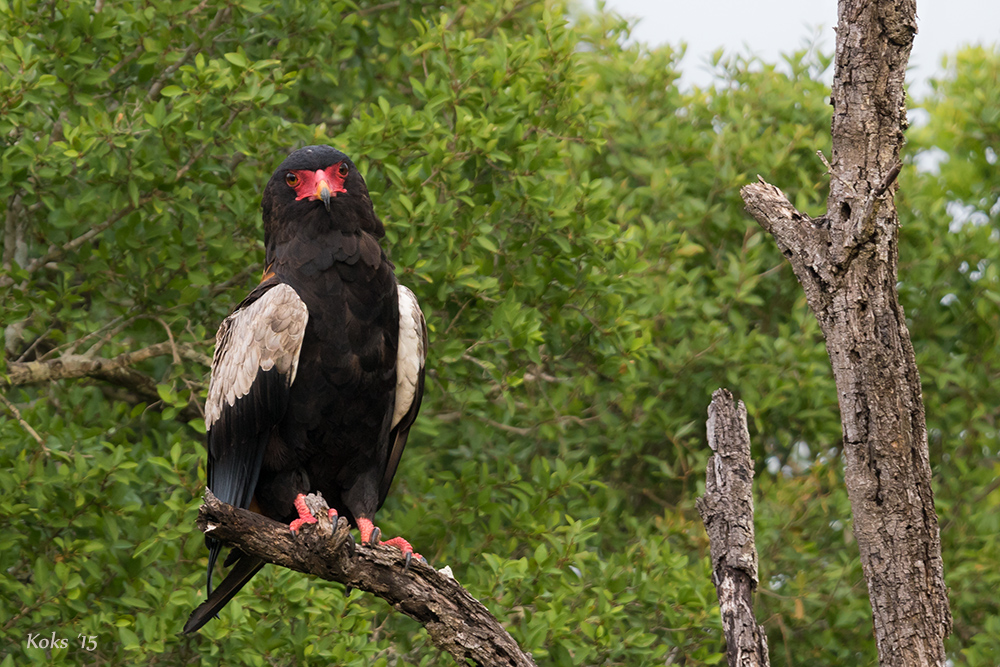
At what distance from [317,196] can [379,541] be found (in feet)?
4.58

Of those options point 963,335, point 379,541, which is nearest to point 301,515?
point 379,541

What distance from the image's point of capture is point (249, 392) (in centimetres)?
426

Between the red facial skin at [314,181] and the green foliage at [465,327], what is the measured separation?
121 cm

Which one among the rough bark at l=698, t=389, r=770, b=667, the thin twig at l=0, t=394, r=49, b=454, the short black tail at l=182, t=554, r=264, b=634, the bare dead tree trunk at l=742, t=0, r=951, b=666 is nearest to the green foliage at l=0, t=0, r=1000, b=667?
the thin twig at l=0, t=394, r=49, b=454

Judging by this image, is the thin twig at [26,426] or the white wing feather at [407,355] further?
the thin twig at [26,426]

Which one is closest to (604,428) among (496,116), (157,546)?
(496,116)

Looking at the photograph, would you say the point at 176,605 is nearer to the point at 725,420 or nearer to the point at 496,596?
the point at 496,596

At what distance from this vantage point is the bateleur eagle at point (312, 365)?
4207 mm

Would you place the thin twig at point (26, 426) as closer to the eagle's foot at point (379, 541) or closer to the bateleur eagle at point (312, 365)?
the bateleur eagle at point (312, 365)

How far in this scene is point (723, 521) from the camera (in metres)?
3.99

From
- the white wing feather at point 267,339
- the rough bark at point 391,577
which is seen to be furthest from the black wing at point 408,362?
the rough bark at point 391,577

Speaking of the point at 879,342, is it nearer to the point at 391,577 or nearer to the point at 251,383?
the point at 391,577

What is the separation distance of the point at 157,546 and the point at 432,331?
185 centimetres

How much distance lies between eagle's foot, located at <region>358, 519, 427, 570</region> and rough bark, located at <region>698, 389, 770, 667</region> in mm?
1090
